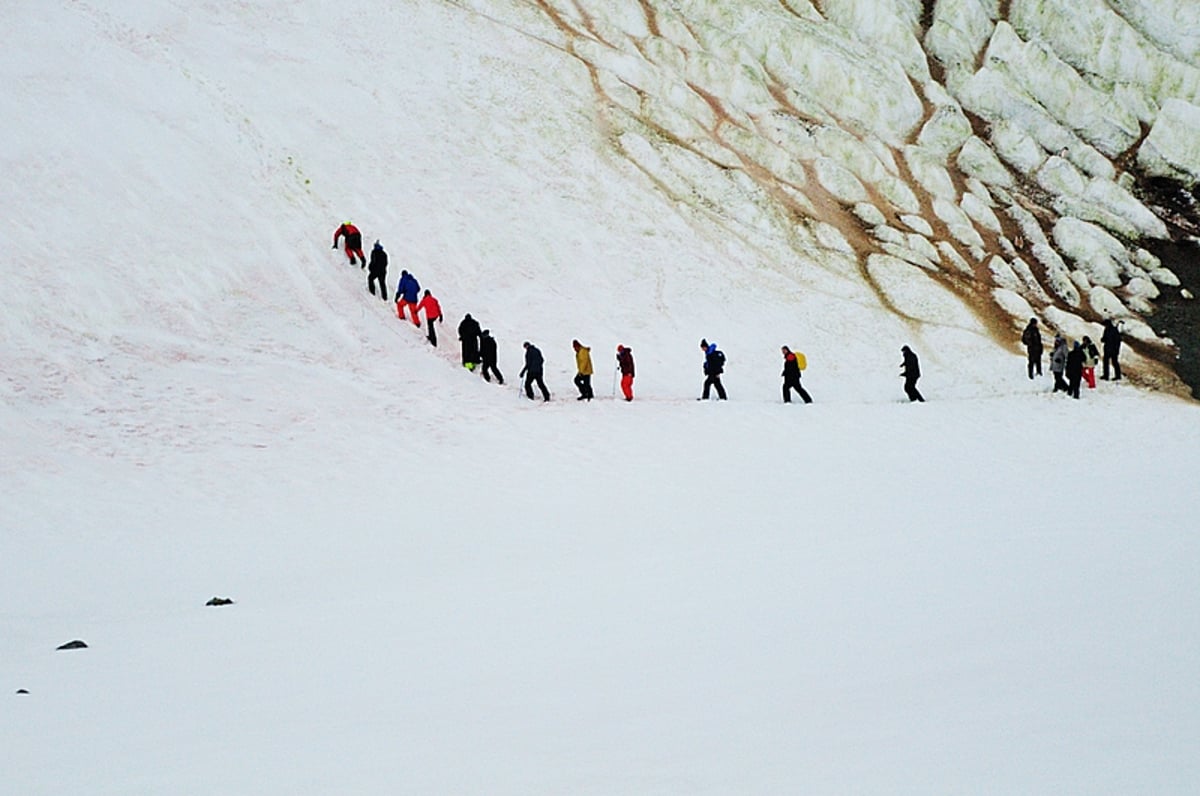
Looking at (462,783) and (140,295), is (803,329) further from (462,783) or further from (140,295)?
(462,783)

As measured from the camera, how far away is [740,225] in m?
32.9

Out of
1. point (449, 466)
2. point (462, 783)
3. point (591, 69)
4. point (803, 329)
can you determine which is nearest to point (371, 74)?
point (591, 69)

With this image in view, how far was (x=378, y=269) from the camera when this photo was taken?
2389 cm

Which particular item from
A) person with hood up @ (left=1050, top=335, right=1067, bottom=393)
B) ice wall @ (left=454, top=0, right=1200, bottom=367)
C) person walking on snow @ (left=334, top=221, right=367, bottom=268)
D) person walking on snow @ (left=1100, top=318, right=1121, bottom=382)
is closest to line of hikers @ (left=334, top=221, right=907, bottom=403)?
person walking on snow @ (left=334, top=221, right=367, bottom=268)

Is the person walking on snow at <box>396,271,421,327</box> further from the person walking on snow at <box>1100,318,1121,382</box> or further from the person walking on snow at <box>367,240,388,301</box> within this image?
the person walking on snow at <box>1100,318,1121,382</box>

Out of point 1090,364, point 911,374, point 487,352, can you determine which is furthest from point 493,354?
point 1090,364

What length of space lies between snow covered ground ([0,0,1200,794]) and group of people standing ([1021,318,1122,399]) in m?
0.77

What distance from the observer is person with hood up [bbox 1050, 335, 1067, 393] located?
25.1 meters

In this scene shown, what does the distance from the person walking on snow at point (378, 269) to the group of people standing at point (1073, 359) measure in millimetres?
18959

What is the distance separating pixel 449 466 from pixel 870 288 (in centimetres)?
1978

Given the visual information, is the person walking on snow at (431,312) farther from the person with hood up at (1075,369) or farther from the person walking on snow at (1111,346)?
the person walking on snow at (1111,346)

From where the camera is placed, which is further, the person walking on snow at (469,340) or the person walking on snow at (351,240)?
the person walking on snow at (351,240)

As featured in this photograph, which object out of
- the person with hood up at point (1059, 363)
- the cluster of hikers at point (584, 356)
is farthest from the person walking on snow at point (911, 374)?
the person with hood up at point (1059, 363)

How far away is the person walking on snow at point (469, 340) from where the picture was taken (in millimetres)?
21781
